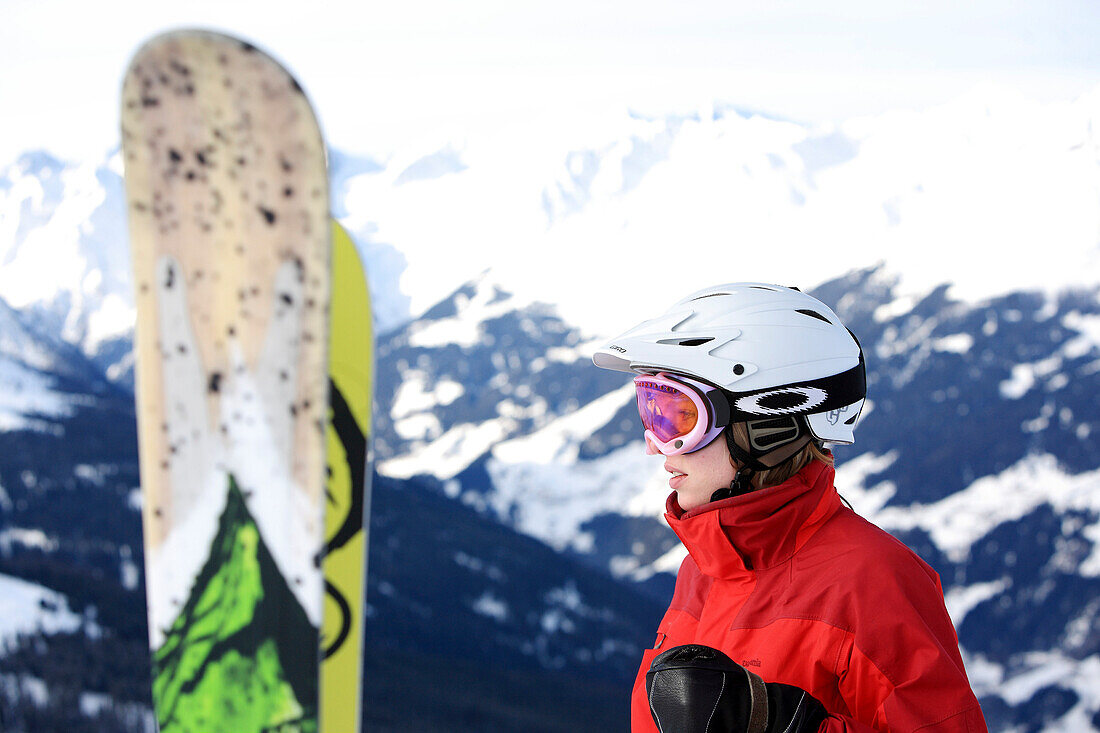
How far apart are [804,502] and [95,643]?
192 ft

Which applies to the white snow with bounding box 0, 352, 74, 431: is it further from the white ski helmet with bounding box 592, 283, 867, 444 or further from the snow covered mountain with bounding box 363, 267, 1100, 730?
the white ski helmet with bounding box 592, 283, 867, 444

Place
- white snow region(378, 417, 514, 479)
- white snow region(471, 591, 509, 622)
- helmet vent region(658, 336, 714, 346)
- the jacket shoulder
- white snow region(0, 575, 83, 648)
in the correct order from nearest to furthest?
1. the jacket shoulder
2. helmet vent region(658, 336, 714, 346)
3. white snow region(0, 575, 83, 648)
4. white snow region(471, 591, 509, 622)
5. white snow region(378, 417, 514, 479)

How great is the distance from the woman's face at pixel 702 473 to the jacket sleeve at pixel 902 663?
0.50 meters

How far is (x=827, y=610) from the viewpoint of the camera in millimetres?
2098

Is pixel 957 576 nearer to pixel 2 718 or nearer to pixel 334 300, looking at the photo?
pixel 2 718

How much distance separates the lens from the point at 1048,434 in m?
113

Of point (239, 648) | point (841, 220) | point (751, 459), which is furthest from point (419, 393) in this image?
point (751, 459)

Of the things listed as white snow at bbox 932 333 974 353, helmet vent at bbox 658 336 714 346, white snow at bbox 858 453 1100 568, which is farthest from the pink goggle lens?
white snow at bbox 932 333 974 353

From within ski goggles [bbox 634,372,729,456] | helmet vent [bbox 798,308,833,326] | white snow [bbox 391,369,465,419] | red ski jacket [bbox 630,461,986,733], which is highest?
helmet vent [bbox 798,308,833,326]

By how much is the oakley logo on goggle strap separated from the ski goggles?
0.07 meters

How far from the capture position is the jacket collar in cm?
231

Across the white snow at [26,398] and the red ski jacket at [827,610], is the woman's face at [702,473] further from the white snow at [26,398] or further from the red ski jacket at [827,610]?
the white snow at [26,398]

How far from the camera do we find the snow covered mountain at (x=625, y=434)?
7225 cm

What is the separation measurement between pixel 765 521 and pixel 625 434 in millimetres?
139917
